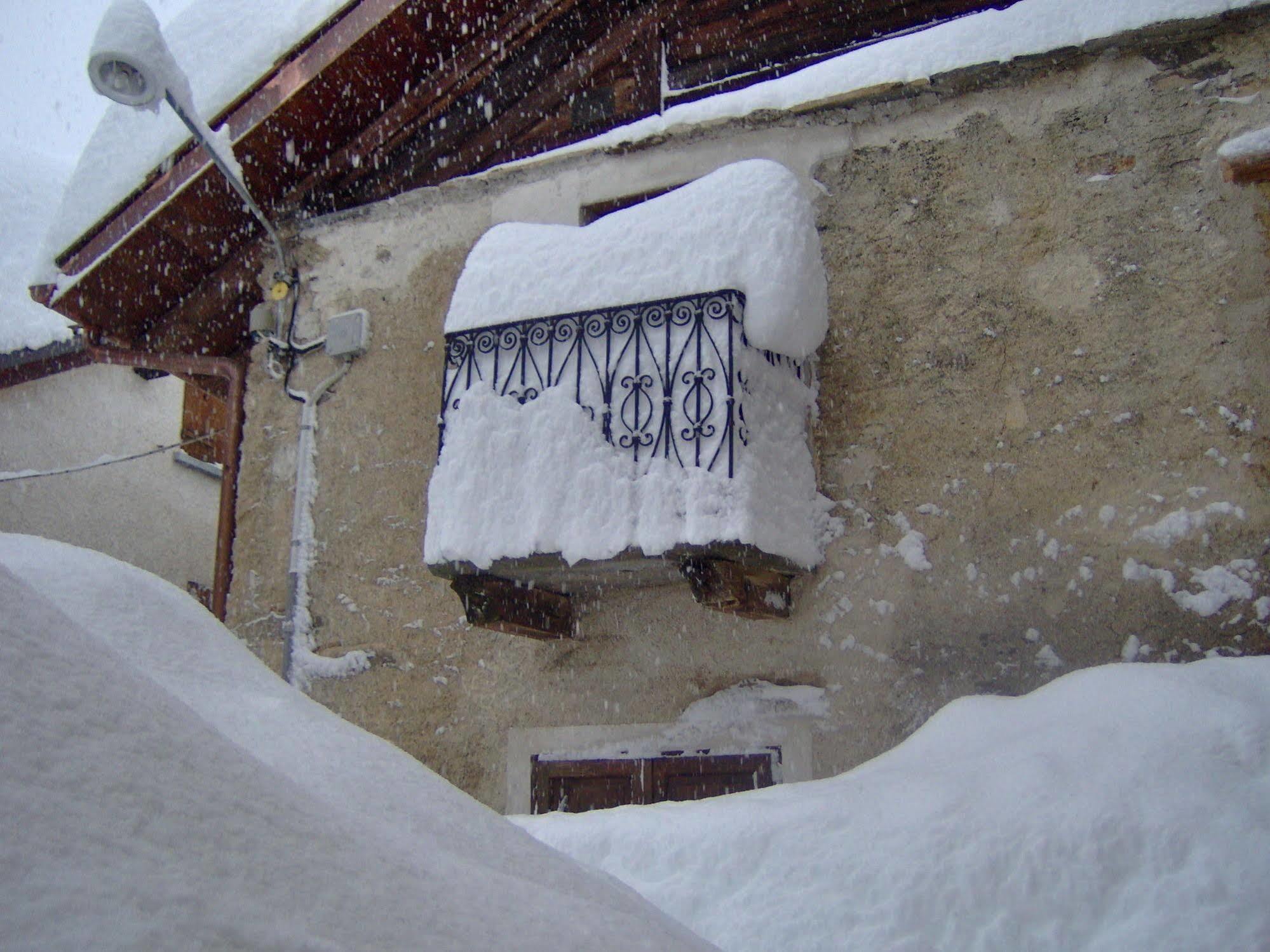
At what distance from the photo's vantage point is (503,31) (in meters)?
4.94

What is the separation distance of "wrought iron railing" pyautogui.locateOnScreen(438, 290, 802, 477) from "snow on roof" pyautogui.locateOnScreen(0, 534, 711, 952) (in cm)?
213

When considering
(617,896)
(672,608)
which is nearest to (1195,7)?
(672,608)

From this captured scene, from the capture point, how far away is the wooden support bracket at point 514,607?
3.82 metres

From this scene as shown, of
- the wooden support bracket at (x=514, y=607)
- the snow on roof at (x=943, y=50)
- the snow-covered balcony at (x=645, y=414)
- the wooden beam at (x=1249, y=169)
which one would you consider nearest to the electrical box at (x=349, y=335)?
the snow-covered balcony at (x=645, y=414)

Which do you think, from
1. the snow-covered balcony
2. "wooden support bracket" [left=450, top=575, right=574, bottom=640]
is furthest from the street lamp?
"wooden support bracket" [left=450, top=575, right=574, bottom=640]

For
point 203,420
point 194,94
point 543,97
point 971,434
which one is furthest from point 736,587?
point 203,420

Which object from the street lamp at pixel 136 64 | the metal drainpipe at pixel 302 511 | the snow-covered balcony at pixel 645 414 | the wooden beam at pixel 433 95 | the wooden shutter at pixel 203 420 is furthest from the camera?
the wooden shutter at pixel 203 420

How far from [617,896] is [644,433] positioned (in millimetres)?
2255

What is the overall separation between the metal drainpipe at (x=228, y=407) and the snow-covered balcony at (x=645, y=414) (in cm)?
173

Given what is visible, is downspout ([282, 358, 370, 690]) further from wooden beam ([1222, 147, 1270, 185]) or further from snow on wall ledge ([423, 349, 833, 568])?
wooden beam ([1222, 147, 1270, 185])

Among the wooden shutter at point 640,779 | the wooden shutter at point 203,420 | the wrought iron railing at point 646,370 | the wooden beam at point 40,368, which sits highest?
the wooden beam at point 40,368

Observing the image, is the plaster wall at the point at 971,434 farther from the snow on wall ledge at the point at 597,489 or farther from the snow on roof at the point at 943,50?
the snow on wall ledge at the point at 597,489

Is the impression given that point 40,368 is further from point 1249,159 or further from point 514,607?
point 1249,159

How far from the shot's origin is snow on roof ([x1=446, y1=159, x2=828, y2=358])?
3625 mm
